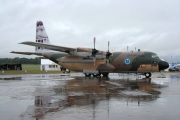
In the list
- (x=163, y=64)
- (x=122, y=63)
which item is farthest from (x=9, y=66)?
(x=163, y=64)

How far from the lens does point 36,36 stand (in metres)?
36.2

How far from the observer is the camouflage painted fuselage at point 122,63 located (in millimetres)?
28644

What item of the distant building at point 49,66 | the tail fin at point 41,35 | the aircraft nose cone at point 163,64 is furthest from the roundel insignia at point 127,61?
the distant building at point 49,66

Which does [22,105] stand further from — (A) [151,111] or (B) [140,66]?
(B) [140,66]

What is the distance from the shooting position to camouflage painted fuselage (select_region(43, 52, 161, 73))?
94.0ft

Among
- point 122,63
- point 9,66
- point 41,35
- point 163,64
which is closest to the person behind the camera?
point 163,64

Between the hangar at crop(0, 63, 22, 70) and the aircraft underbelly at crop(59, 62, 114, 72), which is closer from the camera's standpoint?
the aircraft underbelly at crop(59, 62, 114, 72)

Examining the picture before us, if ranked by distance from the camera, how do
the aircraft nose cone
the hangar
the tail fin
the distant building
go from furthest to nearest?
the distant building
the hangar
the tail fin
the aircraft nose cone

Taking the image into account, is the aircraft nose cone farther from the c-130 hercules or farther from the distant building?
the distant building

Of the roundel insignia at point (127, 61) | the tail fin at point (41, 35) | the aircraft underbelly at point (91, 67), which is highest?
the tail fin at point (41, 35)

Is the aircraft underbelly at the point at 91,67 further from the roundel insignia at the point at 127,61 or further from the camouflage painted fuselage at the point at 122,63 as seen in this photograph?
the roundel insignia at the point at 127,61

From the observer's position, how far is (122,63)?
29.7m

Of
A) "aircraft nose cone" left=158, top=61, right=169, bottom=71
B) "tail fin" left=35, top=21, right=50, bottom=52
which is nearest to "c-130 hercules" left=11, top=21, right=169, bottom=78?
"aircraft nose cone" left=158, top=61, right=169, bottom=71

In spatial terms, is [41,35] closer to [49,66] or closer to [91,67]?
[91,67]
